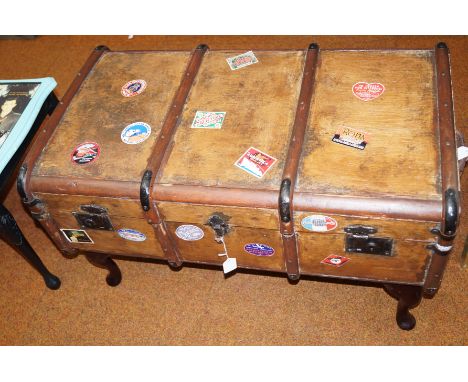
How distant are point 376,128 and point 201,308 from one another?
40.8 inches

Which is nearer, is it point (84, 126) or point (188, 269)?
point (84, 126)

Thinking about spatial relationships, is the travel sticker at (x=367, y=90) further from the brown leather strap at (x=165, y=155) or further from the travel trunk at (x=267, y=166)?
the brown leather strap at (x=165, y=155)

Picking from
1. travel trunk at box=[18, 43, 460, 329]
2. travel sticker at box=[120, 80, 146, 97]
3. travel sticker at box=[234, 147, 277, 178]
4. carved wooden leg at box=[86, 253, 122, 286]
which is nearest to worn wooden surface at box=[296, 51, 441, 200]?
travel trunk at box=[18, 43, 460, 329]

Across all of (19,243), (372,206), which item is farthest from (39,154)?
A: (372,206)

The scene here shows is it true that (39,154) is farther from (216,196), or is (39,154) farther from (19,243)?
(216,196)

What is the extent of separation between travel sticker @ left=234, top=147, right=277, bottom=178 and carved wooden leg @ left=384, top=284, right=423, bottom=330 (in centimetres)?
62

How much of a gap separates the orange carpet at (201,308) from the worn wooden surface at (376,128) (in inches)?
29.0

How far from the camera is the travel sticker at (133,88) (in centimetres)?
187

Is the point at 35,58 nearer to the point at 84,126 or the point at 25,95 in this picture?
the point at 25,95

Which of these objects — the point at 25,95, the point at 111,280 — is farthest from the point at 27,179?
the point at 111,280

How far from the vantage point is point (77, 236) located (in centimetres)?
184

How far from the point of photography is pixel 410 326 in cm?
183

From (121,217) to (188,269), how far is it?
0.58 metres

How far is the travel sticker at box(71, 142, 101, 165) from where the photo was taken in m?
1.67
